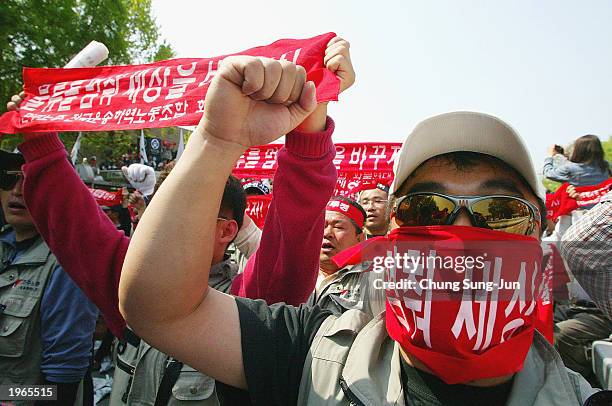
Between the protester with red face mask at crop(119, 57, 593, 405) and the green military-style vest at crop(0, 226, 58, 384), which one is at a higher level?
the protester with red face mask at crop(119, 57, 593, 405)

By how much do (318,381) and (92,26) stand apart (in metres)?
16.5

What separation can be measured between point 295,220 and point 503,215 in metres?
0.69

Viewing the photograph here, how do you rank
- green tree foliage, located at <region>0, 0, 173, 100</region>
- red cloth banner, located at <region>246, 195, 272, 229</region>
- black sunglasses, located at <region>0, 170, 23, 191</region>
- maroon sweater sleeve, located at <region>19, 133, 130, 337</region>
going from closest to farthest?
1. maroon sweater sleeve, located at <region>19, 133, 130, 337</region>
2. black sunglasses, located at <region>0, 170, 23, 191</region>
3. red cloth banner, located at <region>246, 195, 272, 229</region>
4. green tree foliage, located at <region>0, 0, 173, 100</region>

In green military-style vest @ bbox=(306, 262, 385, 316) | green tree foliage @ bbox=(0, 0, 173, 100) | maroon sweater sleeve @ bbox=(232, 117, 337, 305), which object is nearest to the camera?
maroon sweater sleeve @ bbox=(232, 117, 337, 305)

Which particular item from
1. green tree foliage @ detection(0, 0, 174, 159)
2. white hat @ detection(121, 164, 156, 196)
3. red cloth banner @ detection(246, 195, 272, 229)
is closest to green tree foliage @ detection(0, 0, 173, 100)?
green tree foliage @ detection(0, 0, 174, 159)

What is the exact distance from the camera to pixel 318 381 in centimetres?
130

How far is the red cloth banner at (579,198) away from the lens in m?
4.27

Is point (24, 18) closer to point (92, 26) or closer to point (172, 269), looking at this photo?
point (92, 26)

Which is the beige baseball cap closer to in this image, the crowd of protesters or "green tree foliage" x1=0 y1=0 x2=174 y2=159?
the crowd of protesters

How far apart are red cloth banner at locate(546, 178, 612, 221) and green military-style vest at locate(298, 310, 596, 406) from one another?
129 inches

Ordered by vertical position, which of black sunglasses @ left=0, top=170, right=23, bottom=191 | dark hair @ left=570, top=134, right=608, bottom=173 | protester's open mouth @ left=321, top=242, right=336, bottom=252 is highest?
dark hair @ left=570, top=134, right=608, bottom=173

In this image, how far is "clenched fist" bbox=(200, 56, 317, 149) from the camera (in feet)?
3.75

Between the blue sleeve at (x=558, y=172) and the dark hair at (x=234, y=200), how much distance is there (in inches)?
163

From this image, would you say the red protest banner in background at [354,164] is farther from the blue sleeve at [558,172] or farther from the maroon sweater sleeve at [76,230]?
the maroon sweater sleeve at [76,230]
